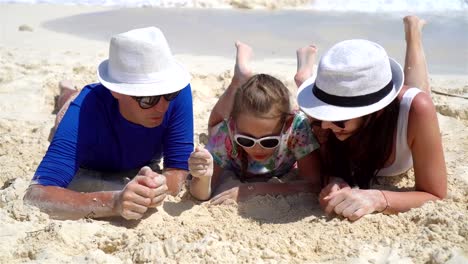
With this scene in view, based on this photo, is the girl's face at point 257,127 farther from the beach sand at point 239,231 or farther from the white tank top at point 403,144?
the white tank top at point 403,144

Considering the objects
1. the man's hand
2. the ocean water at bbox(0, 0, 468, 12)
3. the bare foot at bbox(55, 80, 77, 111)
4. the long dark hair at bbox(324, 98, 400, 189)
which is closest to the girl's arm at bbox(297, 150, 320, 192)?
the long dark hair at bbox(324, 98, 400, 189)

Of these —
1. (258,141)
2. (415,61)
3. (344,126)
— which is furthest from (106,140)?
(415,61)

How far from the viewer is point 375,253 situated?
8.00ft

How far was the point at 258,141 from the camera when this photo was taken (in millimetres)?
3086

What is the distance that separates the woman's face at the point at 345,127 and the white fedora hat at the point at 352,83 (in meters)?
0.10

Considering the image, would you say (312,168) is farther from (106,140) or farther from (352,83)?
(106,140)

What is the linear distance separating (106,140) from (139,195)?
606mm

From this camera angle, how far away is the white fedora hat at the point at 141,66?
2877mm

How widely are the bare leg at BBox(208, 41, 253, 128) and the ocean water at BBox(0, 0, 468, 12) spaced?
6.19m

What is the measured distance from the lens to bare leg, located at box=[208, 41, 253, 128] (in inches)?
141

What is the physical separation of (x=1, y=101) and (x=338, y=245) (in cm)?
338

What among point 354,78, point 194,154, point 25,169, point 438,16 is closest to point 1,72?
point 25,169

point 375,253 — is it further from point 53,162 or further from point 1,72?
point 1,72

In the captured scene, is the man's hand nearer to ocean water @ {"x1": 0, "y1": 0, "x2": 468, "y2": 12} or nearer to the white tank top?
the white tank top
